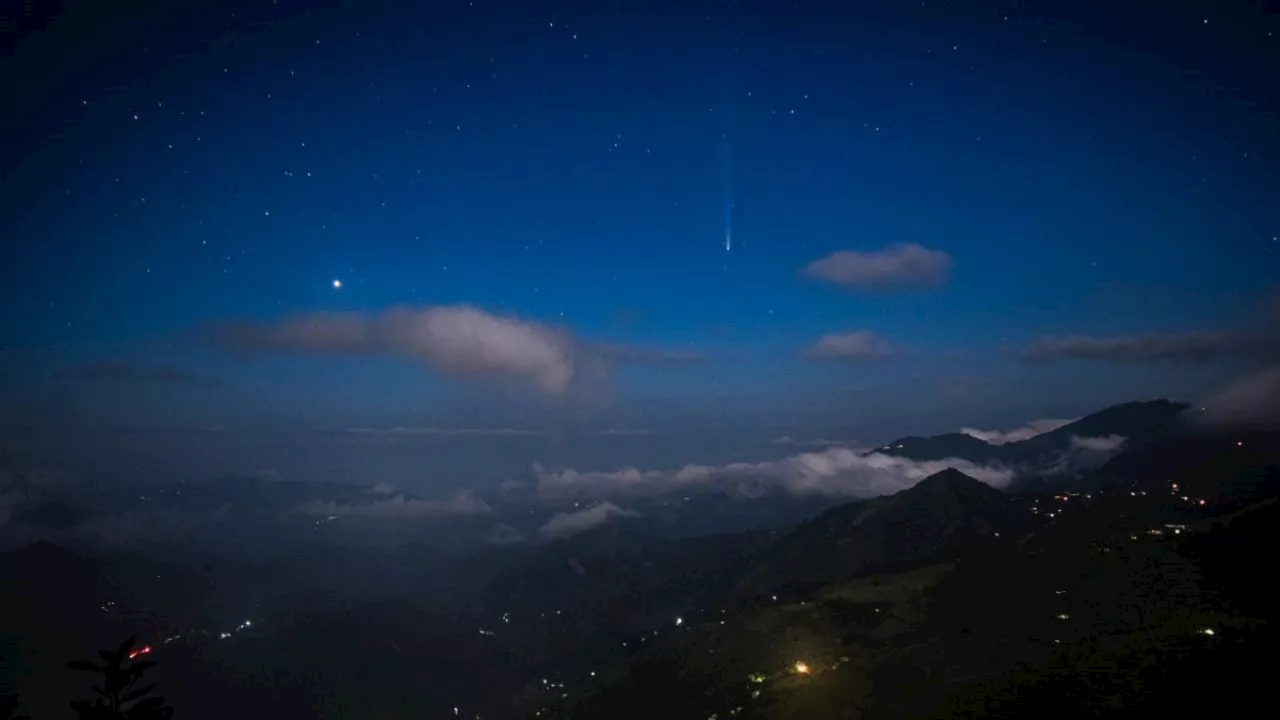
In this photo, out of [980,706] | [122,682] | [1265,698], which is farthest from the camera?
[980,706]

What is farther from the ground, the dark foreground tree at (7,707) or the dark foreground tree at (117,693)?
the dark foreground tree at (117,693)

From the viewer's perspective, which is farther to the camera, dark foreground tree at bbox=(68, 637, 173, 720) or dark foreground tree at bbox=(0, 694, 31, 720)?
dark foreground tree at bbox=(0, 694, 31, 720)

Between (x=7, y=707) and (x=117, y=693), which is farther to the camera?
(x=7, y=707)

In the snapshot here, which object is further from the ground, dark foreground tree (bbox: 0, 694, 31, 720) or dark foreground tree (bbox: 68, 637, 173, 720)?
dark foreground tree (bbox: 68, 637, 173, 720)

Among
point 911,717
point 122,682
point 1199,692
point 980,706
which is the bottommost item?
point 911,717

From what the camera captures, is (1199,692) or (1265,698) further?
(1199,692)

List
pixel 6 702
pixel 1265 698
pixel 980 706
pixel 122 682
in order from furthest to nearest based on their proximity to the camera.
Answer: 1. pixel 980 706
2. pixel 1265 698
3. pixel 6 702
4. pixel 122 682

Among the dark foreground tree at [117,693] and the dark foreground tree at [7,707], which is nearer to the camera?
the dark foreground tree at [117,693]

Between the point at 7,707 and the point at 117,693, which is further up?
the point at 117,693

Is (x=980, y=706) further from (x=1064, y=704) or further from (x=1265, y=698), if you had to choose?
(x=1265, y=698)

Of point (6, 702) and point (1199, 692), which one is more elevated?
point (6, 702)

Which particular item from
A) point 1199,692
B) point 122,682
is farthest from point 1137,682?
point 122,682
